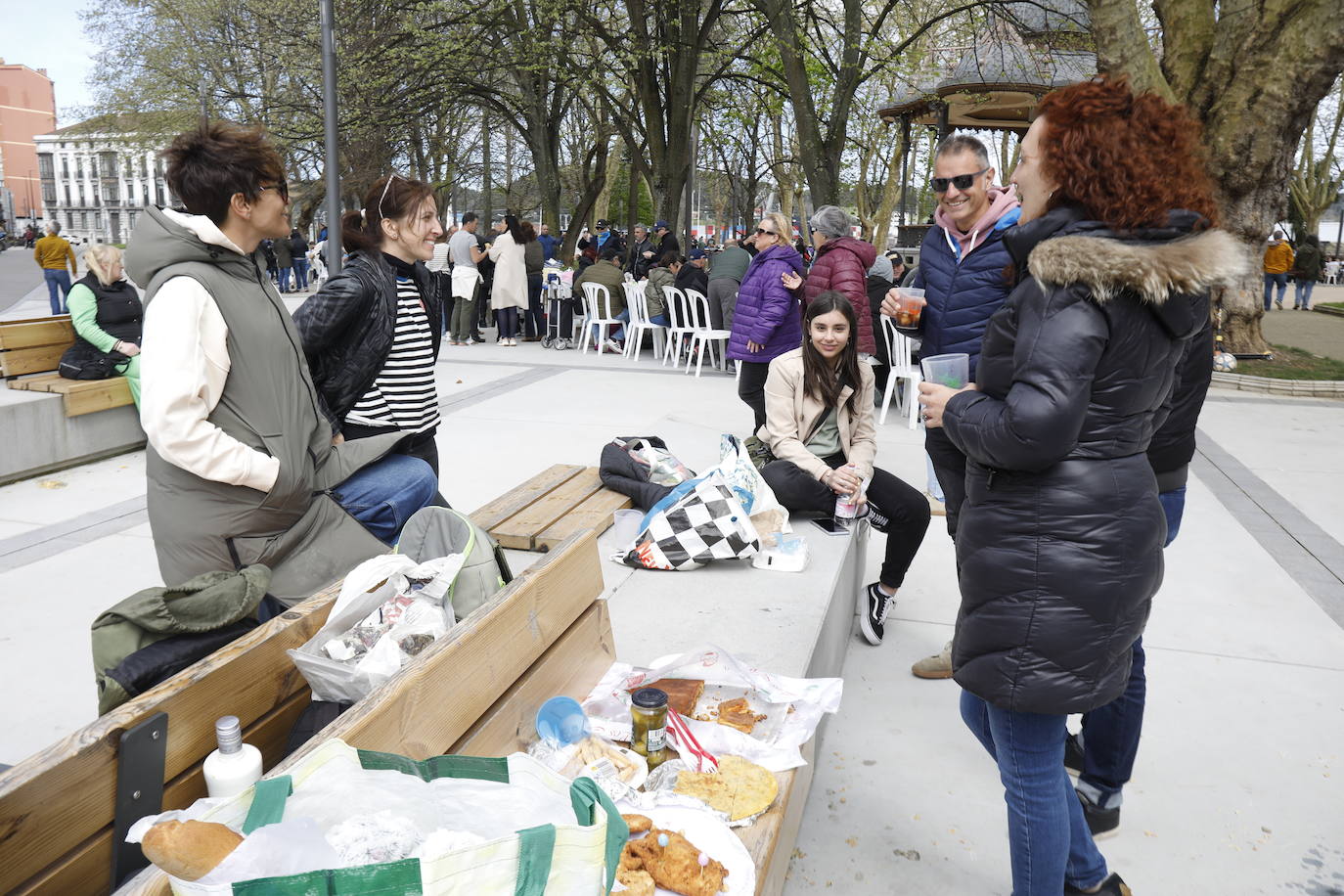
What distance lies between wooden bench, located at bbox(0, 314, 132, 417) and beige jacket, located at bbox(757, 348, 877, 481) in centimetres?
506

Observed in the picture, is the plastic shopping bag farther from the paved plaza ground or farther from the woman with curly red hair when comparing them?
the woman with curly red hair

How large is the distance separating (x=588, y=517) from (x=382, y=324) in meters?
1.37

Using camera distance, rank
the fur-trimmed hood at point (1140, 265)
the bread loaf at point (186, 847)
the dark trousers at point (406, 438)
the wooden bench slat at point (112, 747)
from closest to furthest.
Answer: the bread loaf at point (186, 847)
the wooden bench slat at point (112, 747)
the fur-trimmed hood at point (1140, 265)
the dark trousers at point (406, 438)

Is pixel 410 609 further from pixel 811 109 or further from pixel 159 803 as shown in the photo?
pixel 811 109

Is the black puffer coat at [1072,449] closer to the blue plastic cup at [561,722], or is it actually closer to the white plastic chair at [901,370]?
the blue plastic cup at [561,722]

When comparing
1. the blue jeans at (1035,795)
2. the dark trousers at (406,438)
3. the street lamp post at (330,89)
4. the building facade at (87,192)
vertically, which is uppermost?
the building facade at (87,192)

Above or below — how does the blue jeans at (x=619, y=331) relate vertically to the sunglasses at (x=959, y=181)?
below

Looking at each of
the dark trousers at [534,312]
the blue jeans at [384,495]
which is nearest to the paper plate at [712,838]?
the blue jeans at [384,495]

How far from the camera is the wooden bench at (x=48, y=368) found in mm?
6703

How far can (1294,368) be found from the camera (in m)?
11.5

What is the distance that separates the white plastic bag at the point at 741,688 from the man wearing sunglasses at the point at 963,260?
1.11m

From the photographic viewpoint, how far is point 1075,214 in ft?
6.61

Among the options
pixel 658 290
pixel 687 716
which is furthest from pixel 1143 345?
pixel 658 290

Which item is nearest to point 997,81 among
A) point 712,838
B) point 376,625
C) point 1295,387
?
point 1295,387
